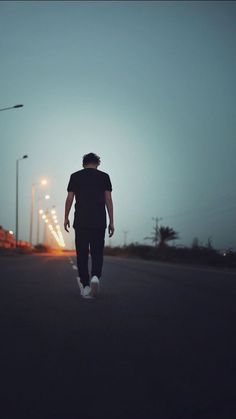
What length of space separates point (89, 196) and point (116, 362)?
4064mm

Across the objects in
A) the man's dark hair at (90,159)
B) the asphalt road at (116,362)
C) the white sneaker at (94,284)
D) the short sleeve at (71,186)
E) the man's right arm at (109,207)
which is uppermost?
the man's dark hair at (90,159)

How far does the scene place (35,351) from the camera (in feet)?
10.8

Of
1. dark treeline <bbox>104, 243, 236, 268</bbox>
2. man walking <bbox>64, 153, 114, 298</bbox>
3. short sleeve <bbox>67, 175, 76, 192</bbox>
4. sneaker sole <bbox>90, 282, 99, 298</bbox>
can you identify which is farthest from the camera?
dark treeline <bbox>104, 243, 236, 268</bbox>

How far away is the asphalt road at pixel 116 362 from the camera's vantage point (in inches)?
86.7

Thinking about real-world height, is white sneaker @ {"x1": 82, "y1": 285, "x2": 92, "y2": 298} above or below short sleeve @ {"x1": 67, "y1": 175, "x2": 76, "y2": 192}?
below

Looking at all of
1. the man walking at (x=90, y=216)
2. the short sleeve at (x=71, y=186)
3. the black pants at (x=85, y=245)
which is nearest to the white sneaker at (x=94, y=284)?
the man walking at (x=90, y=216)

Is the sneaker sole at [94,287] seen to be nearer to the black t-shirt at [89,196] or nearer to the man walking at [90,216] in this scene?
the man walking at [90,216]

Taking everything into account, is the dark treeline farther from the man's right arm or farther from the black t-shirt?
the black t-shirt

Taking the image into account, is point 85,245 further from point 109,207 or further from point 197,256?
point 197,256

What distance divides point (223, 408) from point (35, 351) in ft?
4.81

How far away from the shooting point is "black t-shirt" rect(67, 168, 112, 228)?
22.1 feet

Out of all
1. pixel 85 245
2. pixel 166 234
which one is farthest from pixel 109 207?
pixel 166 234

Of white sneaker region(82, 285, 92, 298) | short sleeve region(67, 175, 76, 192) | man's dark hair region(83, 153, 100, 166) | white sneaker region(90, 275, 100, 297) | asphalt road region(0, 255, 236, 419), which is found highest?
man's dark hair region(83, 153, 100, 166)

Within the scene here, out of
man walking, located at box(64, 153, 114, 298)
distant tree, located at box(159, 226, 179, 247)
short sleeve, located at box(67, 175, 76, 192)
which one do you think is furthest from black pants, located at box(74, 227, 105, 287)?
distant tree, located at box(159, 226, 179, 247)
